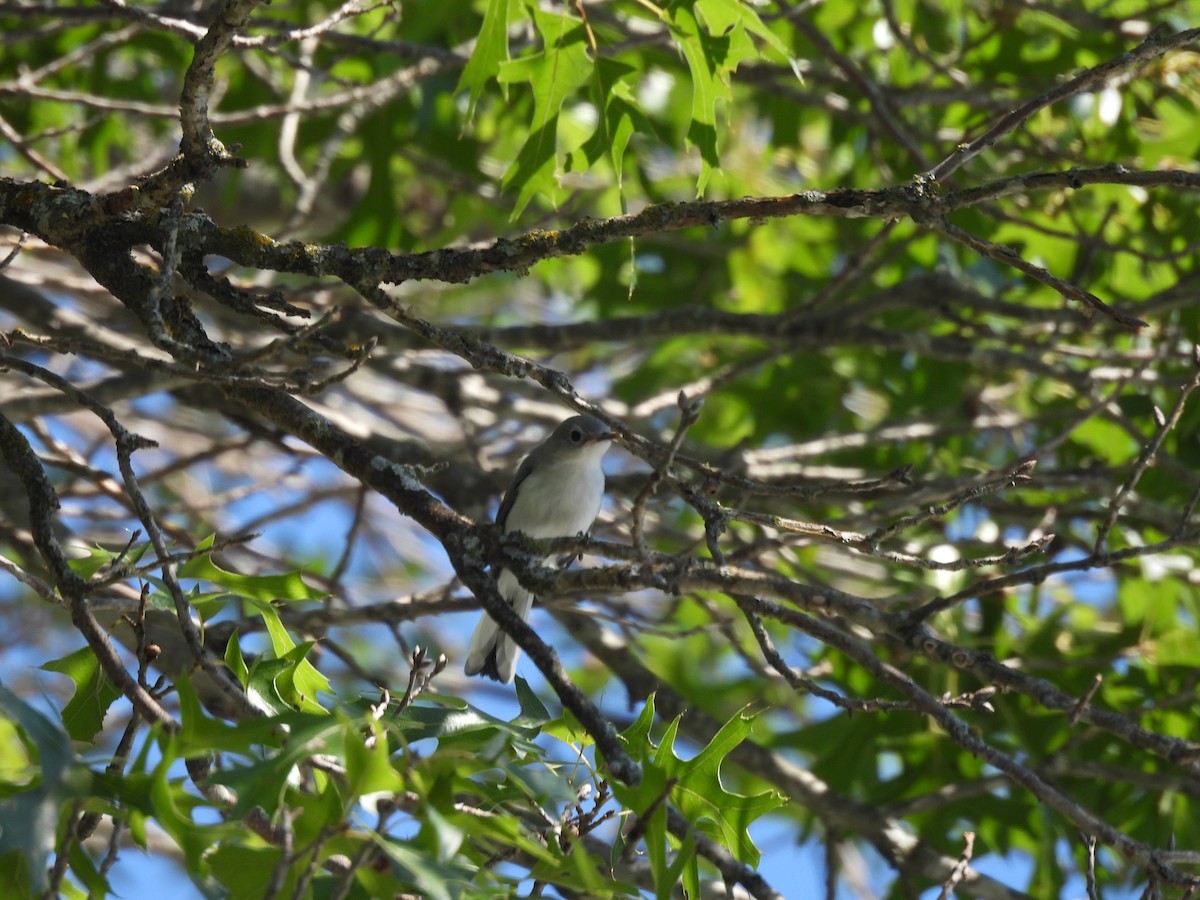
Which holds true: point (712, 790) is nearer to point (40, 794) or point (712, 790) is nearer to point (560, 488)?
point (40, 794)

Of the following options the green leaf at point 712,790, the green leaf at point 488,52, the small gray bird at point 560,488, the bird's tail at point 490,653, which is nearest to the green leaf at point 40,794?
the green leaf at point 712,790

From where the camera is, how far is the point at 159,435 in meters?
7.90

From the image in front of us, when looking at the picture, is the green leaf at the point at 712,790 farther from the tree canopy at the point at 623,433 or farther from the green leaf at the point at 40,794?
the green leaf at the point at 40,794

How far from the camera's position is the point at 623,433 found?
2553 millimetres

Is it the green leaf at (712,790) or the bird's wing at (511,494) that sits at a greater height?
the bird's wing at (511,494)

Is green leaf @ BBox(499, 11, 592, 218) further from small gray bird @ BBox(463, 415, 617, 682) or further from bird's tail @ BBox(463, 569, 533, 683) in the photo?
bird's tail @ BBox(463, 569, 533, 683)

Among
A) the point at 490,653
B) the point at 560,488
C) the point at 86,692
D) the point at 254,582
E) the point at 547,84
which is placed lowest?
the point at 86,692

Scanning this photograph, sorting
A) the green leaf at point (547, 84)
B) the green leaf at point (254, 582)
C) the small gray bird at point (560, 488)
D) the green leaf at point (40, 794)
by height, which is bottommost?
the green leaf at point (40, 794)

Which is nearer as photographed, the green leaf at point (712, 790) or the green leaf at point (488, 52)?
the green leaf at point (712, 790)

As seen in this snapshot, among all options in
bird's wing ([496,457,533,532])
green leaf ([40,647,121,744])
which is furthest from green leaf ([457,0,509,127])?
bird's wing ([496,457,533,532])

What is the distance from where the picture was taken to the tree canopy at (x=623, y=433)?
2350 millimetres

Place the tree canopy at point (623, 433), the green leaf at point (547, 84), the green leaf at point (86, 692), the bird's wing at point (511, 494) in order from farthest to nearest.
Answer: the bird's wing at point (511, 494), the green leaf at point (547, 84), the green leaf at point (86, 692), the tree canopy at point (623, 433)

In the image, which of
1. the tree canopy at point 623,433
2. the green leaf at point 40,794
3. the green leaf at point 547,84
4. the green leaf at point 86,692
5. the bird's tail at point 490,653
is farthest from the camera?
the bird's tail at point 490,653

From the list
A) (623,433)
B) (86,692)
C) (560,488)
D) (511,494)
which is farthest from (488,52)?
(511,494)
